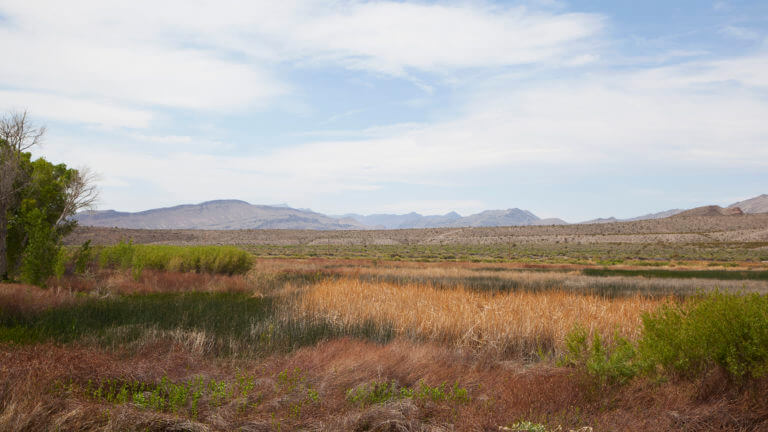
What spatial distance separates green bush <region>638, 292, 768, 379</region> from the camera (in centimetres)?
656

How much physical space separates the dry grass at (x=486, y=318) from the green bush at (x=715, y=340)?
5.91 ft

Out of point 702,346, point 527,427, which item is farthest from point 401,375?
point 702,346

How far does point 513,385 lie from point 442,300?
7.81 meters

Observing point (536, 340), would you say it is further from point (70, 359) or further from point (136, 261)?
point (136, 261)

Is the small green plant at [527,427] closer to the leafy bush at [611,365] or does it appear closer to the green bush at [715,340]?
the leafy bush at [611,365]

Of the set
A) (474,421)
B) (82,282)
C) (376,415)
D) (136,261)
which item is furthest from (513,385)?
(136,261)

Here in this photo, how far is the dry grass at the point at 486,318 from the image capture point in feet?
34.8

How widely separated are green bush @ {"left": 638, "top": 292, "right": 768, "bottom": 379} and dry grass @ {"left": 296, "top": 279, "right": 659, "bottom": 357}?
180 cm

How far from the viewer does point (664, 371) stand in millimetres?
7387

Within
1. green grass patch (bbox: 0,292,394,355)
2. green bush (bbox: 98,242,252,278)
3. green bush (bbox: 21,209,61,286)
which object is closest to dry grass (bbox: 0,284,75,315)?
green grass patch (bbox: 0,292,394,355)

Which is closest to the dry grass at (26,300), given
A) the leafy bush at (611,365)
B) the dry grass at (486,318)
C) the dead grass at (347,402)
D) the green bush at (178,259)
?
the dead grass at (347,402)

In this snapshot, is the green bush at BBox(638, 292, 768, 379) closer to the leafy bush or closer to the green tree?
the leafy bush

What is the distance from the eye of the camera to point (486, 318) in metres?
11.6

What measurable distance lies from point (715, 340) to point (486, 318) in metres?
5.36
